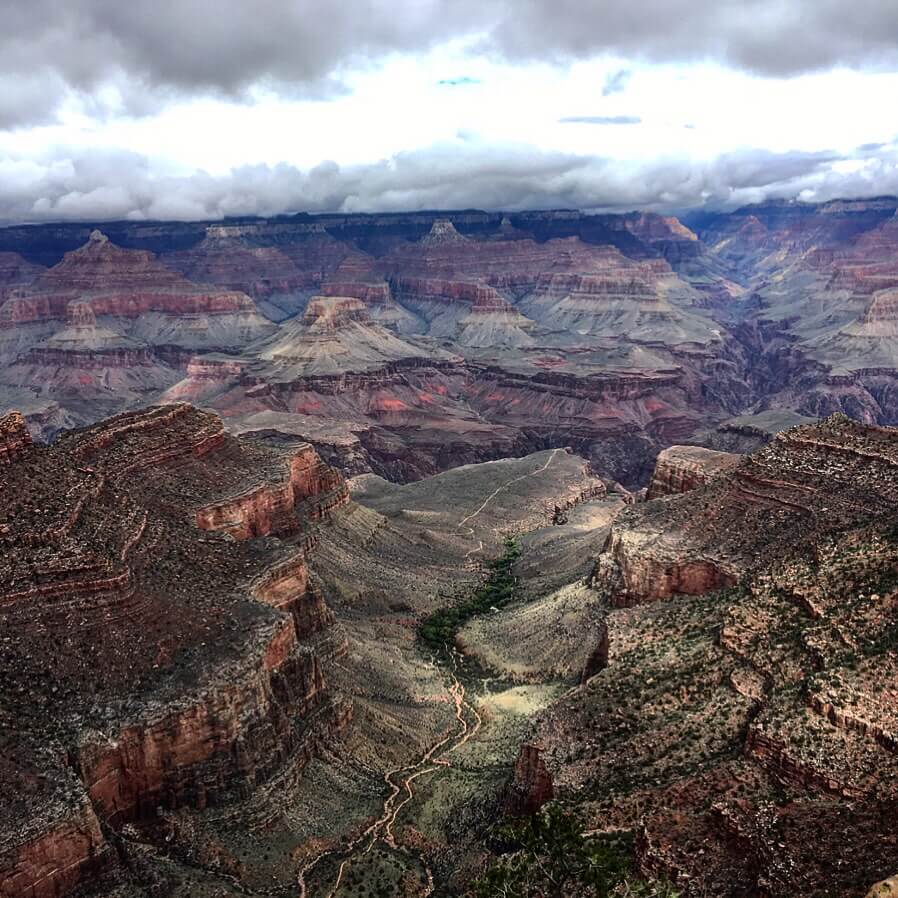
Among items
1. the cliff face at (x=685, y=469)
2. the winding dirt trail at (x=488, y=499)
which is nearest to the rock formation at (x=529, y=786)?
the cliff face at (x=685, y=469)

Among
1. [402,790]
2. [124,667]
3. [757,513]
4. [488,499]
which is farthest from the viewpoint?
[488,499]

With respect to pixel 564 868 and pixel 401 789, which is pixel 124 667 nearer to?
pixel 401 789

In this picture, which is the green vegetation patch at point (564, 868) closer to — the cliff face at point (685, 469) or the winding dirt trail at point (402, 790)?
the winding dirt trail at point (402, 790)

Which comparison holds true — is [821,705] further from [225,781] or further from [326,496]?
[326,496]

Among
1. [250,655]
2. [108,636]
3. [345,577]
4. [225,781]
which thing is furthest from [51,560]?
[345,577]

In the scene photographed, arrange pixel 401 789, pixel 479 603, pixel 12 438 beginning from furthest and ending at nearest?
pixel 479 603 < pixel 12 438 < pixel 401 789

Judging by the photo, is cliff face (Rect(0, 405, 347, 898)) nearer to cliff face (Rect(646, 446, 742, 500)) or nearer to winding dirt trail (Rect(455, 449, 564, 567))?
winding dirt trail (Rect(455, 449, 564, 567))

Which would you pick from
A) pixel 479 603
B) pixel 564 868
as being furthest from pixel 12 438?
pixel 479 603

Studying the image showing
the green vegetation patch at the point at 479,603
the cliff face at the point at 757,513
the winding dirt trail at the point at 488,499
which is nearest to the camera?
the cliff face at the point at 757,513
